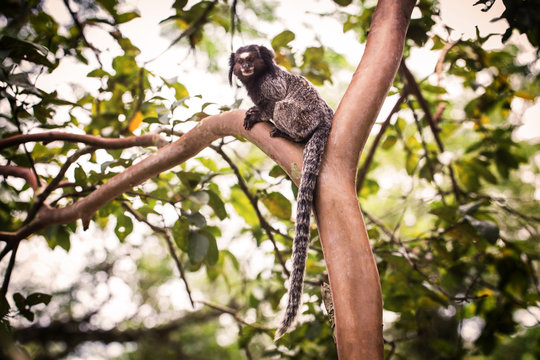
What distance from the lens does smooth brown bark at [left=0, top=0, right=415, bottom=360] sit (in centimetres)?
87

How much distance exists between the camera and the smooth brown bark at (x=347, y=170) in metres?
0.87

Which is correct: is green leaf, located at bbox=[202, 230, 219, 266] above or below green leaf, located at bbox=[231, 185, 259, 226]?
below

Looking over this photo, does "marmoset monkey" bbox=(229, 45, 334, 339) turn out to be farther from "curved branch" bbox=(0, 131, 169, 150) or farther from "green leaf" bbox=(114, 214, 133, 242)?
"green leaf" bbox=(114, 214, 133, 242)

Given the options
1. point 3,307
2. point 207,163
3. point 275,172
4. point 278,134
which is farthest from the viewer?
point 207,163

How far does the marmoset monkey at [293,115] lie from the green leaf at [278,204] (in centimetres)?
44

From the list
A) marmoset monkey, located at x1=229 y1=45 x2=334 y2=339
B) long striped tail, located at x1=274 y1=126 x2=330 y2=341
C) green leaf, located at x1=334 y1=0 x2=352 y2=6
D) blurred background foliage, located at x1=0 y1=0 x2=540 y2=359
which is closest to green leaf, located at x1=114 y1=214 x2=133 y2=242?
blurred background foliage, located at x1=0 y1=0 x2=540 y2=359

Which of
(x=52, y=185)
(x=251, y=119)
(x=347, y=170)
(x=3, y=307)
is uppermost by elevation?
(x=251, y=119)

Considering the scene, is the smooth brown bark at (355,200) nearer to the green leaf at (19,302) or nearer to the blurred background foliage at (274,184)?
the blurred background foliage at (274,184)

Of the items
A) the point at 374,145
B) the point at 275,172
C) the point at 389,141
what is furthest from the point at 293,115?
the point at 389,141

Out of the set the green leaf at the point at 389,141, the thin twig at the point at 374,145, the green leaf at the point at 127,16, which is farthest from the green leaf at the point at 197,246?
the green leaf at the point at 389,141

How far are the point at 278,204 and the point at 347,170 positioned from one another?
2.79ft

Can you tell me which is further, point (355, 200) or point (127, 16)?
point (127, 16)

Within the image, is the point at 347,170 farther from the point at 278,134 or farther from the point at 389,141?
the point at 389,141

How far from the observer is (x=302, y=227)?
1214 millimetres
